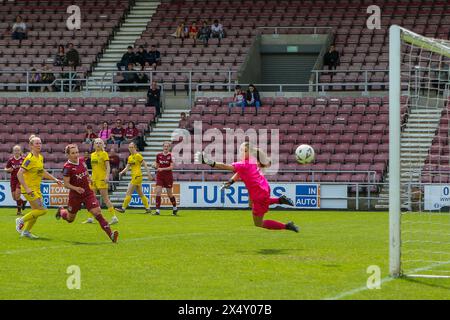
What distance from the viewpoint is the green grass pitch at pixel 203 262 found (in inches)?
491

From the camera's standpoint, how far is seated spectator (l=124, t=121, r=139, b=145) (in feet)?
120

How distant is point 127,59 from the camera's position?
40812mm

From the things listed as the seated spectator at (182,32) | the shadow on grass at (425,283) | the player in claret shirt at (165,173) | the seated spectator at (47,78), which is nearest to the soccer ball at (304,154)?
the player in claret shirt at (165,173)

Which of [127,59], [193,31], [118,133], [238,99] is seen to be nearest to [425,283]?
[118,133]

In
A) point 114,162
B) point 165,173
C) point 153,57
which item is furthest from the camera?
point 153,57

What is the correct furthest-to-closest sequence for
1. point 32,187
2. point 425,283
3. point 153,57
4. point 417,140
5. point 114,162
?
point 153,57 → point 114,162 → point 417,140 → point 32,187 → point 425,283

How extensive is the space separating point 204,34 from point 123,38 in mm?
4148

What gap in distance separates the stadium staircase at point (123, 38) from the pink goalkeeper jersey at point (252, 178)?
22.5 metres

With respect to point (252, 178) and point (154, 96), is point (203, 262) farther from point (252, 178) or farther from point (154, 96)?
point (154, 96)

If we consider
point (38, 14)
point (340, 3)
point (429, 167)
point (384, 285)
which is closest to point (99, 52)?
point (38, 14)

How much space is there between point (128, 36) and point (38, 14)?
4866 mm
